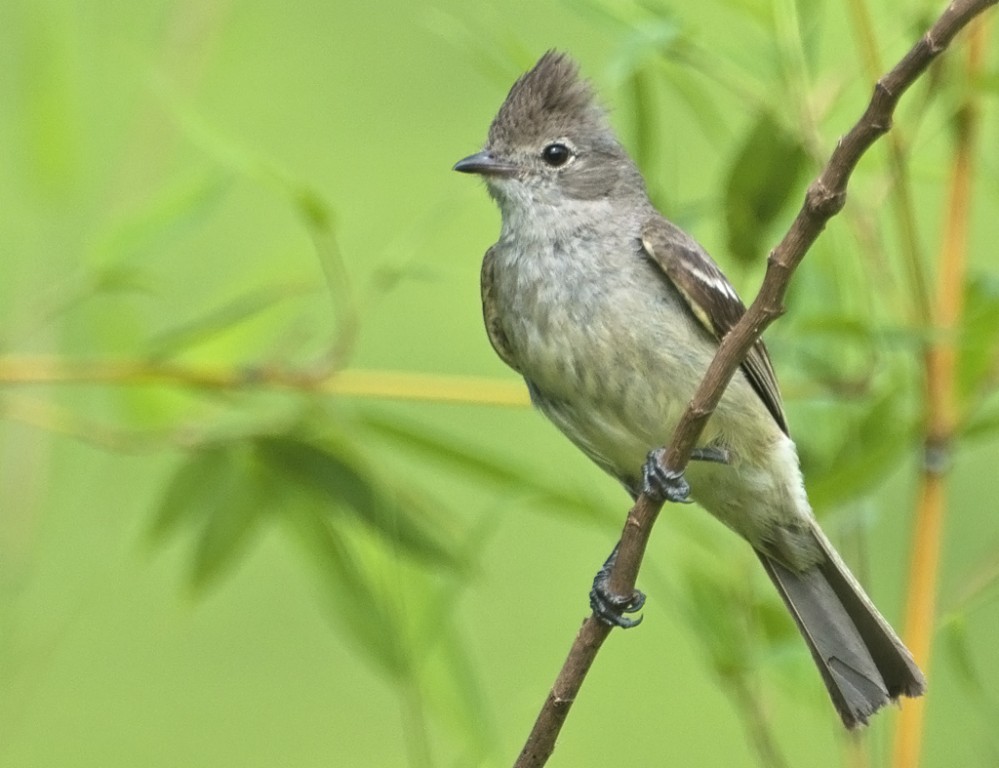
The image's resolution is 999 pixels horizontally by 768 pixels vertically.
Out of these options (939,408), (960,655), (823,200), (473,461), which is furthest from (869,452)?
(823,200)

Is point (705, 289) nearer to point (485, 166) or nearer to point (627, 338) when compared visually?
point (627, 338)

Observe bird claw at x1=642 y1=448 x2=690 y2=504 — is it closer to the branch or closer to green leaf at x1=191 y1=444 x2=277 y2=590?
the branch

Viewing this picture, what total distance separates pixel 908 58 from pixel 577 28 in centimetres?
444

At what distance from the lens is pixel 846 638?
9.11 ft

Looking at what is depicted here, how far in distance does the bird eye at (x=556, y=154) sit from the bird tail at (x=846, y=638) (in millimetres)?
834

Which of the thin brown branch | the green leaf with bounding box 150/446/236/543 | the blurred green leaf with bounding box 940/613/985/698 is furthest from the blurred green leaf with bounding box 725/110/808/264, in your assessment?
the green leaf with bounding box 150/446/236/543

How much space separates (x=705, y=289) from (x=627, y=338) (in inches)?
6.5

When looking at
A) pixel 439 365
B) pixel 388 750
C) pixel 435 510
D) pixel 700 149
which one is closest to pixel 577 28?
pixel 700 149

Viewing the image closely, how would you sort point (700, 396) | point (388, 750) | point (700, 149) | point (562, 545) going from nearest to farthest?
1. point (700, 396)
2. point (388, 750)
3. point (562, 545)
4. point (700, 149)

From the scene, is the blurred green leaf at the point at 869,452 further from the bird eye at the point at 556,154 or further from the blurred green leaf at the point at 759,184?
the bird eye at the point at 556,154

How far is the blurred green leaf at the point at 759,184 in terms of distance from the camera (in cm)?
238

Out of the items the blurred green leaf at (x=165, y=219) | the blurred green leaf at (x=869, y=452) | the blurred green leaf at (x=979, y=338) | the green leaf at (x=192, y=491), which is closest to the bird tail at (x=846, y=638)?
the blurred green leaf at (x=869, y=452)

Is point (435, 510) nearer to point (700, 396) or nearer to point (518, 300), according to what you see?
point (518, 300)

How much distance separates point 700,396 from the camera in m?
1.91
